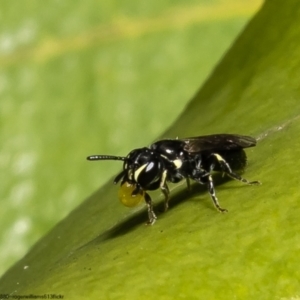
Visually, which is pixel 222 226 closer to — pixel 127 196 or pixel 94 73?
pixel 127 196

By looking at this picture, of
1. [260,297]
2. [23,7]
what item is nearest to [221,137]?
[260,297]

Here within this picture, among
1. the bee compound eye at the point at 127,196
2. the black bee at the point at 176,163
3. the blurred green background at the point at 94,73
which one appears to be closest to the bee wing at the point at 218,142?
the black bee at the point at 176,163

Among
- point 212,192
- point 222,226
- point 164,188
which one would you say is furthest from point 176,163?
point 222,226

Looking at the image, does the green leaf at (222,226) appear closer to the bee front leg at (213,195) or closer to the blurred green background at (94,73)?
the bee front leg at (213,195)

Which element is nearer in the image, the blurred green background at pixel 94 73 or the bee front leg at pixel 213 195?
the bee front leg at pixel 213 195

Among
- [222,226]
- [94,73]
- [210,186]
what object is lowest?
[222,226]

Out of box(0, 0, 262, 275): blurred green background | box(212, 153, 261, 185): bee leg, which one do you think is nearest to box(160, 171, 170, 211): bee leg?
box(212, 153, 261, 185): bee leg
